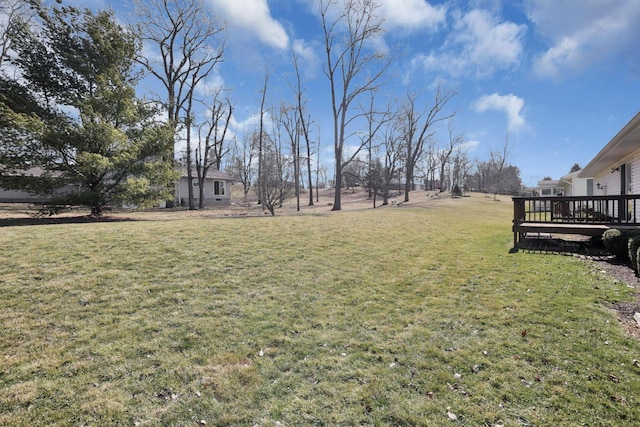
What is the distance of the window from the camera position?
28.5 meters

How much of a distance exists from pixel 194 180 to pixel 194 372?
2701 centimetres

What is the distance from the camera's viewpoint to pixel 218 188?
95.2 feet

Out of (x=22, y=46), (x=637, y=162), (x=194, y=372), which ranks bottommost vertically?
(x=194, y=372)

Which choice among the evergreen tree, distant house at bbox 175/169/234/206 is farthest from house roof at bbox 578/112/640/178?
distant house at bbox 175/169/234/206

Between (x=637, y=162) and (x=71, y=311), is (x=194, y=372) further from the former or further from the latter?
(x=637, y=162)

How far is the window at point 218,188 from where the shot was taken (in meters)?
28.5

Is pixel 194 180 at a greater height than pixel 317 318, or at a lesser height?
greater

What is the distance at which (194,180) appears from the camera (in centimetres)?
2725

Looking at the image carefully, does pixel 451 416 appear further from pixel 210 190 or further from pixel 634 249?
pixel 210 190

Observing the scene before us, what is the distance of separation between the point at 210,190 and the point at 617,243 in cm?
2764

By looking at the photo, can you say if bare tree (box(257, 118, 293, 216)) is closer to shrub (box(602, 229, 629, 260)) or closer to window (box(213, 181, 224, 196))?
window (box(213, 181, 224, 196))

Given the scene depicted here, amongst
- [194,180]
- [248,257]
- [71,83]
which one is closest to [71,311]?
[248,257]

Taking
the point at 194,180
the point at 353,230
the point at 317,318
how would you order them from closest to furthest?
the point at 317,318
the point at 353,230
the point at 194,180

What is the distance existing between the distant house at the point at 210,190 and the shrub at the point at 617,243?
25883 mm
